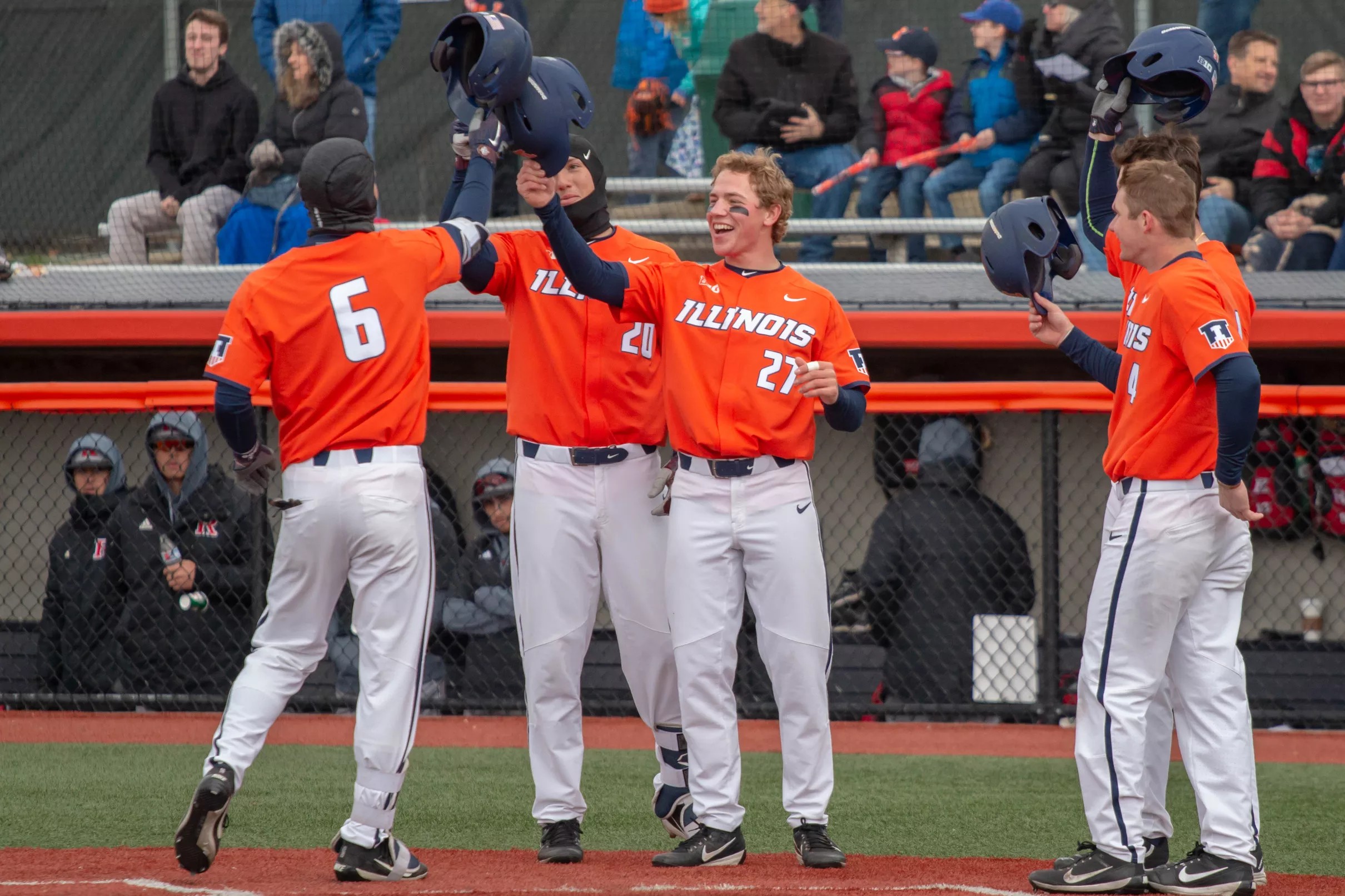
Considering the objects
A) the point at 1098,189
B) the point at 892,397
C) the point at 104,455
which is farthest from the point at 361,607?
the point at 104,455

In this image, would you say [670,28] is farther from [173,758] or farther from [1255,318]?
[173,758]

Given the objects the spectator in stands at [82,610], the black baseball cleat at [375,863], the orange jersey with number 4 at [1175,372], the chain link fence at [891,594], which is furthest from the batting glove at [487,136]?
the spectator in stands at [82,610]

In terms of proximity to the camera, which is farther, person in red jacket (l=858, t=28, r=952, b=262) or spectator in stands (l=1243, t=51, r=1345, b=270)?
person in red jacket (l=858, t=28, r=952, b=262)

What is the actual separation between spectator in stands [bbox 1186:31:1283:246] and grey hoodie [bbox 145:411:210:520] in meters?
4.90

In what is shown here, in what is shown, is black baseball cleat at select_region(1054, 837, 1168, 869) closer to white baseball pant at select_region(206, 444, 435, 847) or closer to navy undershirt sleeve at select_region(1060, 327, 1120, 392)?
navy undershirt sleeve at select_region(1060, 327, 1120, 392)

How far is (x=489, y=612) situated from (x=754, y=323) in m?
3.06

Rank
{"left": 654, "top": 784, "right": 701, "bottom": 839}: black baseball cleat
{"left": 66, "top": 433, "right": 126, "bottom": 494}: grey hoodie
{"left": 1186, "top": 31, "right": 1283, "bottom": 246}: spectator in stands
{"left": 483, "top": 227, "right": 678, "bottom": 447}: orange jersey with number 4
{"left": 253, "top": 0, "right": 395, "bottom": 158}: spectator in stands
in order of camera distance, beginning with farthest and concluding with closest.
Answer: {"left": 253, "top": 0, "right": 395, "bottom": 158}: spectator in stands, {"left": 1186, "top": 31, "right": 1283, "bottom": 246}: spectator in stands, {"left": 66, "top": 433, "right": 126, "bottom": 494}: grey hoodie, {"left": 654, "top": 784, "right": 701, "bottom": 839}: black baseball cleat, {"left": 483, "top": 227, "right": 678, "bottom": 447}: orange jersey with number 4

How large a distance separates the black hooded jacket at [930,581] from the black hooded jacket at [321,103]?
325 centimetres

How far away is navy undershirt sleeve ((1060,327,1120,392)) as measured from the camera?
4113mm

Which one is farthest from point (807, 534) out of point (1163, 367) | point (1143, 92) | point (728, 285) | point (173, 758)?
point (173, 758)

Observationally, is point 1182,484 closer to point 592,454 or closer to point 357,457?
point 592,454

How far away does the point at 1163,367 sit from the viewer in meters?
3.71

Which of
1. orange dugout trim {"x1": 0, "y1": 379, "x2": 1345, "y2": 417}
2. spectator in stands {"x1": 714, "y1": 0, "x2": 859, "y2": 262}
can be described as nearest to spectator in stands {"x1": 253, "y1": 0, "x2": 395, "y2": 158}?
spectator in stands {"x1": 714, "y1": 0, "x2": 859, "y2": 262}

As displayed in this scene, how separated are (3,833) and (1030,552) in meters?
4.80
